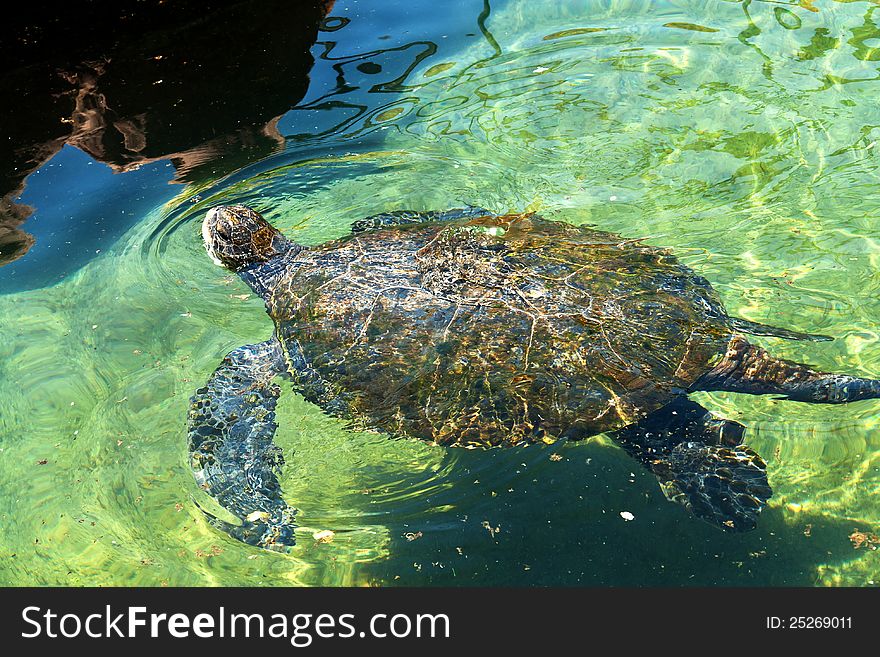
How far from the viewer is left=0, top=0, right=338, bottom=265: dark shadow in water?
633 cm

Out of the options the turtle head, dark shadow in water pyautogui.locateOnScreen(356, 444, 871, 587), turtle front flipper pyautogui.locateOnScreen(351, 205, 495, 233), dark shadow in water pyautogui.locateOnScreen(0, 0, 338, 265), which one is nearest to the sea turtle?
dark shadow in water pyautogui.locateOnScreen(356, 444, 871, 587)

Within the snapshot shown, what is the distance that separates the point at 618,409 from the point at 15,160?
19.3 ft

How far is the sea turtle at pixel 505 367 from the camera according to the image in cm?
348

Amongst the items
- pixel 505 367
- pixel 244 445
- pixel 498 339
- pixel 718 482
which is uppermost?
pixel 498 339

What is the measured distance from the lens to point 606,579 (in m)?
3.50

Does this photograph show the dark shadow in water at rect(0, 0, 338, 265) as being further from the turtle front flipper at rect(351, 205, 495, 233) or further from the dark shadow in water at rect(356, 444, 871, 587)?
the dark shadow in water at rect(356, 444, 871, 587)

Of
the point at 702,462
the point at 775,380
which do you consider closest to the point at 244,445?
the point at 702,462

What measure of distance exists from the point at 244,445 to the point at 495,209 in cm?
278

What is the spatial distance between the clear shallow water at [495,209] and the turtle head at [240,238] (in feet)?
1.09

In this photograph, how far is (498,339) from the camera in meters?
3.51

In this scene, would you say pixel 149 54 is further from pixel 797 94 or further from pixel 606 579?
pixel 606 579

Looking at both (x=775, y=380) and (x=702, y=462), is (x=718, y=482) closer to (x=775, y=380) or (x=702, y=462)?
(x=702, y=462)

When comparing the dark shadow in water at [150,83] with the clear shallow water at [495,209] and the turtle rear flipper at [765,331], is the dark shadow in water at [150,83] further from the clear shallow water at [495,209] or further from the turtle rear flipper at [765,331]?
the turtle rear flipper at [765,331]

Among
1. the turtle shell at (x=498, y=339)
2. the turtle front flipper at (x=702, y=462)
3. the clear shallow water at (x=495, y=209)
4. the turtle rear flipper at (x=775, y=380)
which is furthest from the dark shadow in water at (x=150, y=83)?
the turtle rear flipper at (x=775, y=380)
